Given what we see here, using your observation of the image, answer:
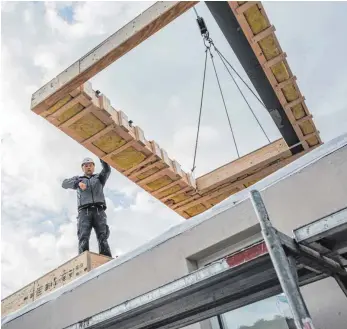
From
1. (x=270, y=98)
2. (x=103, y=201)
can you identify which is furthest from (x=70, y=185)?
(x=270, y=98)

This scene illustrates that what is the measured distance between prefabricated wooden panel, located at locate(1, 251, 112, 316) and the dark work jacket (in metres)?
1.08

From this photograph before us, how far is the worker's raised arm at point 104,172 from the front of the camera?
7.42 meters

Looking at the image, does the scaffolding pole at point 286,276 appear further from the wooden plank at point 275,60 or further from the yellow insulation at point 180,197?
the yellow insulation at point 180,197

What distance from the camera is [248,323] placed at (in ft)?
14.7

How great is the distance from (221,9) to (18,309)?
6.04 m

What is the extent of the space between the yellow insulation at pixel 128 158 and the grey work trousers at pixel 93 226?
1027 mm

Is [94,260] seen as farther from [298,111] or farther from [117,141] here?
[298,111]

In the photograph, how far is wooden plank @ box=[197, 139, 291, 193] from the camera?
7465mm

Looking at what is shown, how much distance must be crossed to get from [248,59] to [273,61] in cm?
36

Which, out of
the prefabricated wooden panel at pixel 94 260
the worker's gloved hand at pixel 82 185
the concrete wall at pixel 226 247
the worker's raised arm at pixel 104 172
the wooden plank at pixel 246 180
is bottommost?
the concrete wall at pixel 226 247

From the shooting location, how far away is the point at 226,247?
4.95 metres

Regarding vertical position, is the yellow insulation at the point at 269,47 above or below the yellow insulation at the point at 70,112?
below

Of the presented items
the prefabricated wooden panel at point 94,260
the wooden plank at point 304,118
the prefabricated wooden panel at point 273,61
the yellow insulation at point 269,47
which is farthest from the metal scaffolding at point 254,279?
the wooden plank at point 304,118

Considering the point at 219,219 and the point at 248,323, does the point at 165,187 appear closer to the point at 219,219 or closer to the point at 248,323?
the point at 219,219
